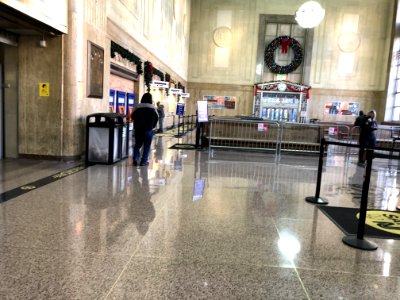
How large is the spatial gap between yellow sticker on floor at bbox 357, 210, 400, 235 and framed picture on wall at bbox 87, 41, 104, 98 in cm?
654

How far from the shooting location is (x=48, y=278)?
2.71 metres

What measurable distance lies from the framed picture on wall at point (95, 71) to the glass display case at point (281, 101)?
18.5m

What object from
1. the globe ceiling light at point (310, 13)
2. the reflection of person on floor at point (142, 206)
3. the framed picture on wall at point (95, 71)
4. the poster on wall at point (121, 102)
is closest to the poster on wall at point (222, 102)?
the globe ceiling light at point (310, 13)

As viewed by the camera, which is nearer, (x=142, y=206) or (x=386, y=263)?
(x=386, y=263)

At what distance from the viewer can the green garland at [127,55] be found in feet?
32.7

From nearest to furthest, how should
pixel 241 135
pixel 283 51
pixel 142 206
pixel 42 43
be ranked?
pixel 142 206, pixel 42 43, pixel 241 135, pixel 283 51

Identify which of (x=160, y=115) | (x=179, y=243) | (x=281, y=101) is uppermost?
(x=281, y=101)

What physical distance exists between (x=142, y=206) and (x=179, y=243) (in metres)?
1.37

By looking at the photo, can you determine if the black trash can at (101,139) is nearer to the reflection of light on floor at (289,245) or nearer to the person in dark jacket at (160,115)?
the reflection of light on floor at (289,245)

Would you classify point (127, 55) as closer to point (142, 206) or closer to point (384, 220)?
point (142, 206)

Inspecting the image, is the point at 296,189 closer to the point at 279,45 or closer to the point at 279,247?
the point at 279,247

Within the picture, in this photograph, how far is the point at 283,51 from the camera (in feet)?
87.0

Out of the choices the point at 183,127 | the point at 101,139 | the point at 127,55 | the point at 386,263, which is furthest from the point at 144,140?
the point at 183,127

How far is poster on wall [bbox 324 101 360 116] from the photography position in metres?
26.4
